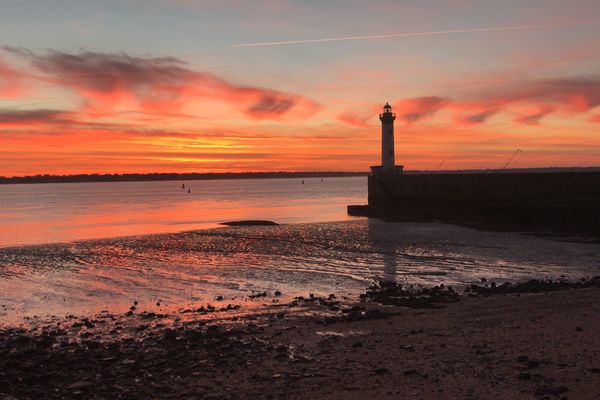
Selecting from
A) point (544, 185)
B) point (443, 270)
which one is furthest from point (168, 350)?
point (544, 185)

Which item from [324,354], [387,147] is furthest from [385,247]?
[387,147]

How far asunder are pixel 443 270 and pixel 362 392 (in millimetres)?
13284

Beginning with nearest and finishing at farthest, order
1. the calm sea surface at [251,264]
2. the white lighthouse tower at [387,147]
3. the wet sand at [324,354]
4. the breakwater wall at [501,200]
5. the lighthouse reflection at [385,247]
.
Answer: the wet sand at [324,354], the calm sea surface at [251,264], the lighthouse reflection at [385,247], the breakwater wall at [501,200], the white lighthouse tower at [387,147]

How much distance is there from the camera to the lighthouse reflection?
19156 millimetres

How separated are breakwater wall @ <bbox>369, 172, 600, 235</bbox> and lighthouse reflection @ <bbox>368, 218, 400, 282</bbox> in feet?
21.2

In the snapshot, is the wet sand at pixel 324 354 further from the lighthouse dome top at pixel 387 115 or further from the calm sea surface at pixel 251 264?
the lighthouse dome top at pixel 387 115

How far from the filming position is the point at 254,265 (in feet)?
72.2

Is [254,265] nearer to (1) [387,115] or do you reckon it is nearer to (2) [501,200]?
(2) [501,200]

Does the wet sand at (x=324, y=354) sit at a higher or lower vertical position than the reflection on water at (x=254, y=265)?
higher

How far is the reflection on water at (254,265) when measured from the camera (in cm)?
1622

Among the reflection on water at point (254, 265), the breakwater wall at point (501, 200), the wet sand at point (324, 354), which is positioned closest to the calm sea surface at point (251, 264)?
the reflection on water at point (254, 265)

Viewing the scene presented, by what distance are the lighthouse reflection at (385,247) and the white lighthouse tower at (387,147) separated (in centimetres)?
1497

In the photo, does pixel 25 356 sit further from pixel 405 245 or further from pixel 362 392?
pixel 405 245

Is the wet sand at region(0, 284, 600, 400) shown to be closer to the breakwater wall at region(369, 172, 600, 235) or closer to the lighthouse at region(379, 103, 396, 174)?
the breakwater wall at region(369, 172, 600, 235)
